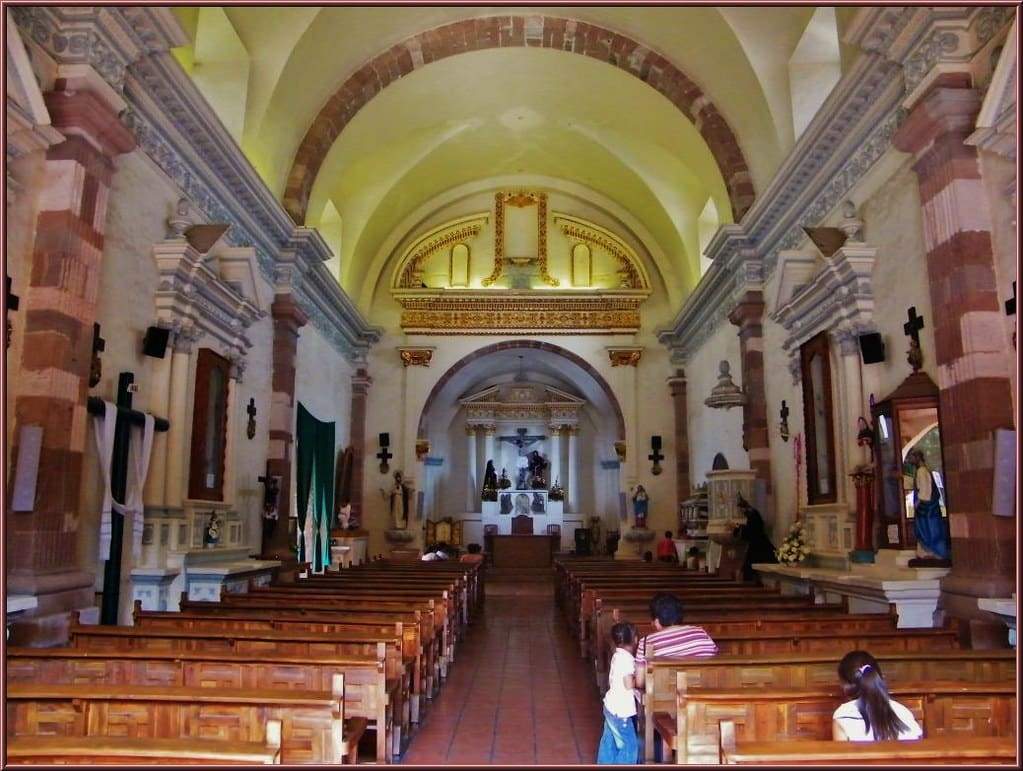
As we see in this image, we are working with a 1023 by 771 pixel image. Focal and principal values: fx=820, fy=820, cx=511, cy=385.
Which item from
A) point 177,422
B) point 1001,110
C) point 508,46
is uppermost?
point 508,46

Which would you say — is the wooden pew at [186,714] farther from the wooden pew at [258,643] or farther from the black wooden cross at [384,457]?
the black wooden cross at [384,457]

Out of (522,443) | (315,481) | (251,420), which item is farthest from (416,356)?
(251,420)

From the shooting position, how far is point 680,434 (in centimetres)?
1827

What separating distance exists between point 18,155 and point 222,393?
4.65m

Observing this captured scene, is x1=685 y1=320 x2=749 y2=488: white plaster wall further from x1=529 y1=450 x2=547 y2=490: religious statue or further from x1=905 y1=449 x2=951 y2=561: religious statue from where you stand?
x1=529 y1=450 x2=547 y2=490: religious statue

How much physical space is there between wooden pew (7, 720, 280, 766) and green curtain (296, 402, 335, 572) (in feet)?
33.2

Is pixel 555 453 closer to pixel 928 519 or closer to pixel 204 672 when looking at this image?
pixel 928 519

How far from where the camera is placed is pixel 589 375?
19797 millimetres

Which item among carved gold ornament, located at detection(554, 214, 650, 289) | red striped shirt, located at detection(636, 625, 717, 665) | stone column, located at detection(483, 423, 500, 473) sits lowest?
red striped shirt, located at detection(636, 625, 717, 665)

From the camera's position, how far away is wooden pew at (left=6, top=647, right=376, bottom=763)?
14.3 feet

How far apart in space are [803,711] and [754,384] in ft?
29.3

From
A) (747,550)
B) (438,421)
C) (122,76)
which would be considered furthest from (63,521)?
(438,421)

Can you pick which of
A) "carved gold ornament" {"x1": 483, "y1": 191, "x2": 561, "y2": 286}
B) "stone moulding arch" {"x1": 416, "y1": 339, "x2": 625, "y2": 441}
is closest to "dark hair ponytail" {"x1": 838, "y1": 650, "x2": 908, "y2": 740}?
"stone moulding arch" {"x1": 416, "y1": 339, "x2": 625, "y2": 441}

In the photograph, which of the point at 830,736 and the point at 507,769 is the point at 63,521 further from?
the point at 830,736
